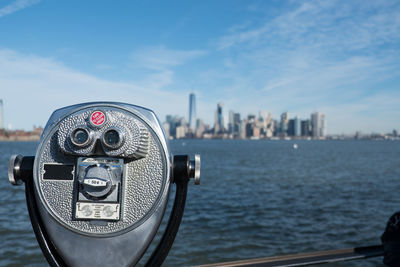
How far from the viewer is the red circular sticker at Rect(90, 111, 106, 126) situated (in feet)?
4.61

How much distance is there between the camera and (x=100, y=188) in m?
1.34

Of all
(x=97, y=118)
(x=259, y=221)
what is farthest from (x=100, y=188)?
(x=259, y=221)

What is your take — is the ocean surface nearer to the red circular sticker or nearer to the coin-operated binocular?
the coin-operated binocular

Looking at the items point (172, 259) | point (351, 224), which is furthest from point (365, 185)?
point (172, 259)

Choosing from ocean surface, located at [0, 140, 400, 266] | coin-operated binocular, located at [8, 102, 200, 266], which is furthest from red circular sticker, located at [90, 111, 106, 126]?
ocean surface, located at [0, 140, 400, 266]

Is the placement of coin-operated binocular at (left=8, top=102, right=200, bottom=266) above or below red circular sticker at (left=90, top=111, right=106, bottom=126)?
below

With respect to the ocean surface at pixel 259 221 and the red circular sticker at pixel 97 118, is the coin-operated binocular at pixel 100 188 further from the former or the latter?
the ocean surface at pixel 259 221

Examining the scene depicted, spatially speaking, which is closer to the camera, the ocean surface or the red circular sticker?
the red circular sticker

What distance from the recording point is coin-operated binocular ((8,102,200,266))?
1.38m

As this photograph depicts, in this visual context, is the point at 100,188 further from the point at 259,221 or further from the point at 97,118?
the point at 259,221

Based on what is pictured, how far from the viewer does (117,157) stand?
55.1 inches

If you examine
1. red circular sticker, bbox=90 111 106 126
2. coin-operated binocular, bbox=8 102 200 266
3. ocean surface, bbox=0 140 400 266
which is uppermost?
red circular sticker, bbox=90 111 106 126

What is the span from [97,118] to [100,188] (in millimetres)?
246

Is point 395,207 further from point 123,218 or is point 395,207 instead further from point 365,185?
point 123,218
